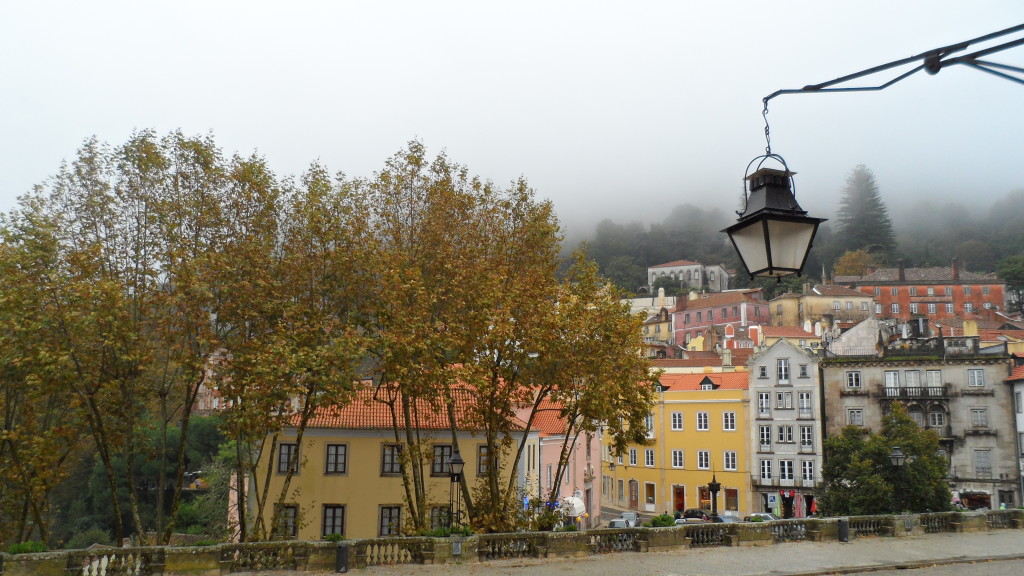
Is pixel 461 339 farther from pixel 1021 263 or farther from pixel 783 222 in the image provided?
pixel 1021 263

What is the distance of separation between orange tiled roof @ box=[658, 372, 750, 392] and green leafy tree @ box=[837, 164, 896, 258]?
293 ft

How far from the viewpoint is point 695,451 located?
50656 mm

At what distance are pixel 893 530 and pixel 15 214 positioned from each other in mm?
27329

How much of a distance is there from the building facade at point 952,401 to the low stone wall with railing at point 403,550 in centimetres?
2691

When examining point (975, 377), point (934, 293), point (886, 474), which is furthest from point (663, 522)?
point (934, 293)

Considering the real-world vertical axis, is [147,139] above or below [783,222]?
above

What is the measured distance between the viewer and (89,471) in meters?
54.9

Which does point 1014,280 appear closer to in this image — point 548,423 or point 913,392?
point 913,392

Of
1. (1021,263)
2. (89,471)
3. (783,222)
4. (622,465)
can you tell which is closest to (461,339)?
(783,222)

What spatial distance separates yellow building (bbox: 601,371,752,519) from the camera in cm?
4922

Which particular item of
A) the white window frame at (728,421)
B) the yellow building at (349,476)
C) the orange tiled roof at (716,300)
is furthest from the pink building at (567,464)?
the orange tiled roof at (716,300)

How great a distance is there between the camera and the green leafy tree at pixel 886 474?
34.1 meters

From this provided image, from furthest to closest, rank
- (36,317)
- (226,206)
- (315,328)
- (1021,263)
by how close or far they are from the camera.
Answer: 1. (1021,263)
2. (226,206)
3. (315,328)
4. (36,317)

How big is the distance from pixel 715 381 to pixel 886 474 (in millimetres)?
17326
